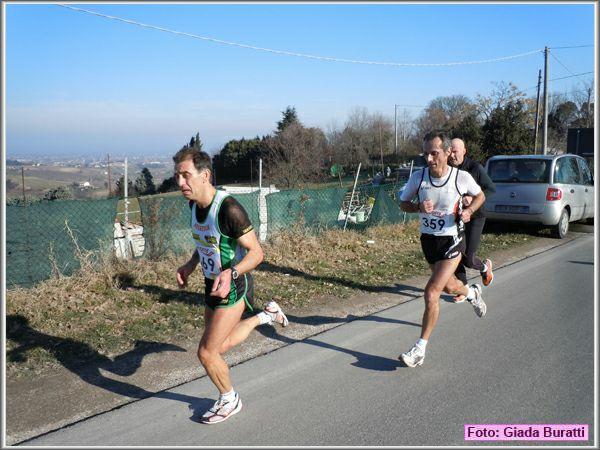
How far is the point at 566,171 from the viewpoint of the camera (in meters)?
12.3

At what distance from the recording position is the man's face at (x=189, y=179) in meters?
3.62

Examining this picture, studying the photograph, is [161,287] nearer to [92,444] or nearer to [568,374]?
[92,444]

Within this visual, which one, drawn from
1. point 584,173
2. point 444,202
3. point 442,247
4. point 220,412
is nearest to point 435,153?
point 444,202

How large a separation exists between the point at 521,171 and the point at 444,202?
26.2ft

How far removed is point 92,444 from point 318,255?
627 centimetres

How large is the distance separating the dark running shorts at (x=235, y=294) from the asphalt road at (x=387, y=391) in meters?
0.83

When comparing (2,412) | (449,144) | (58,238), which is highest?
(449,144)

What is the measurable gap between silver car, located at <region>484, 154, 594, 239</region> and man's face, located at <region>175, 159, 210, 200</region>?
9196mm

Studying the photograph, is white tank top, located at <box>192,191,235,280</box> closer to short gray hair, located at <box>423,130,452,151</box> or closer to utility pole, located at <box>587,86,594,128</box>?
short gray hair, located at <box>423,130,452,151</box>

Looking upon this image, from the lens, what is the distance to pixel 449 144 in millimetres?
4773

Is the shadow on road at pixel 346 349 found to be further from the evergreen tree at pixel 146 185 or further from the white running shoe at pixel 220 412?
the evergreen tree at pixel 146 185

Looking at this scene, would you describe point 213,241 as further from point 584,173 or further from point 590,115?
point 590,115

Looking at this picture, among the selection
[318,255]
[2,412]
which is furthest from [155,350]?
[318,255]

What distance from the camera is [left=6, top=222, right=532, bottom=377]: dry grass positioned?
17.4ft
